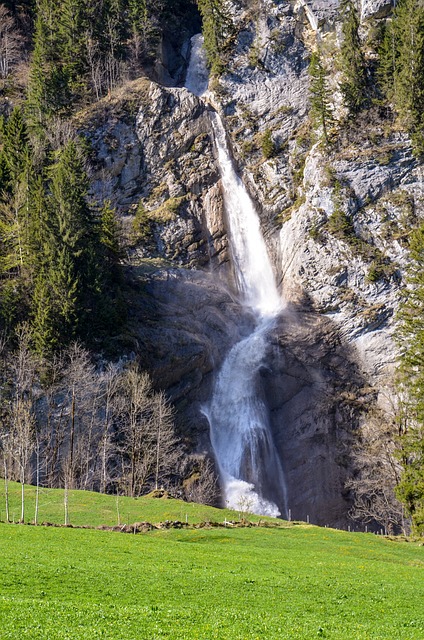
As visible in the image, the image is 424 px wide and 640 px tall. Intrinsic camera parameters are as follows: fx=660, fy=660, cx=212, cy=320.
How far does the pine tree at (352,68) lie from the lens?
79438mm

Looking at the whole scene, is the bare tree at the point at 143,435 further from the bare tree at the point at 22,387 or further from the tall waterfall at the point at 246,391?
the bare tree at the point at 22,387

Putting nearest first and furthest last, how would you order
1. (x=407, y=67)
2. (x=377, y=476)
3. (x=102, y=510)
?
(x=102, y=510)
(x=377, y=476)
(x=407, y=67)

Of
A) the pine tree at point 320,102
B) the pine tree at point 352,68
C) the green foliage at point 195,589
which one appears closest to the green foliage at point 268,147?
the pine tree at point 320,102

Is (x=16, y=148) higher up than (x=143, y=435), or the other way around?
(x=16, y=148)

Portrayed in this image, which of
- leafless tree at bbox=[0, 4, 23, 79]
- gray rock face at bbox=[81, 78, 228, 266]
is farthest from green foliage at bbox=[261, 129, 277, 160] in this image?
leafless tree at bbox=[0, 4, 23, 79]

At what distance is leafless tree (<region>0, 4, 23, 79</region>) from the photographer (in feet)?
303

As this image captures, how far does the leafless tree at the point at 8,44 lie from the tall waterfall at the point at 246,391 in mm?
33162

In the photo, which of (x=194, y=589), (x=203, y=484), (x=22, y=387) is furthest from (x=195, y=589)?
(x=203, y=484)

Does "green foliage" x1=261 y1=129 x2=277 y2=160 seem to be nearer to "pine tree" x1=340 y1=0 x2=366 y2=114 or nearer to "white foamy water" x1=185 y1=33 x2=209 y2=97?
"pine tree" x1=340 y1=0 x2=366 y2=114

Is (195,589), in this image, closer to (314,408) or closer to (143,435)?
(143,435)

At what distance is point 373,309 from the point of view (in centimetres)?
7000

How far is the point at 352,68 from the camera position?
80688 mm

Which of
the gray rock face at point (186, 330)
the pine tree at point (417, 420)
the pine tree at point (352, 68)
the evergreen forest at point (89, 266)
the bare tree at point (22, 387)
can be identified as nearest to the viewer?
the pine tree at point (417, 420)

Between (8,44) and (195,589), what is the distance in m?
92.1
